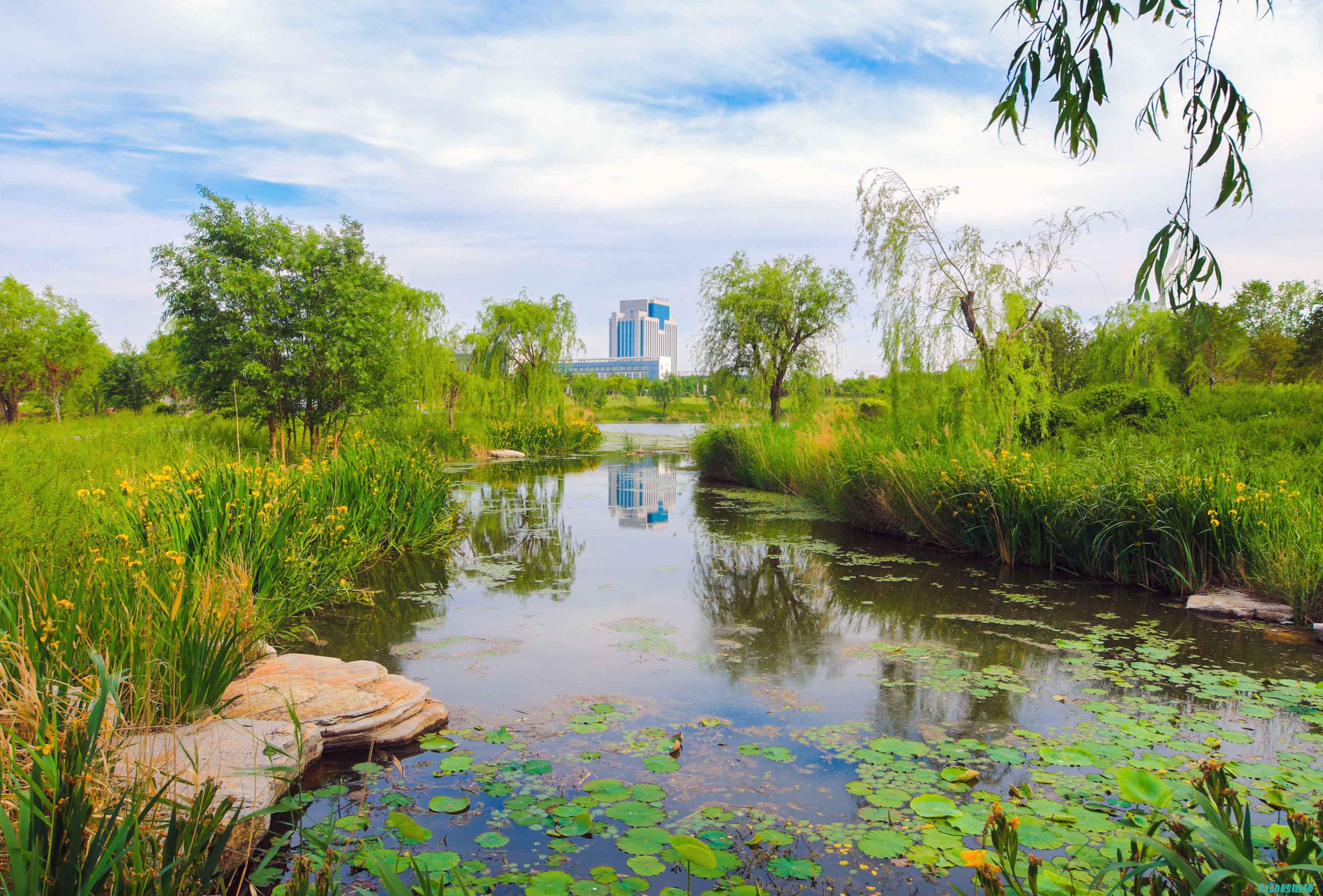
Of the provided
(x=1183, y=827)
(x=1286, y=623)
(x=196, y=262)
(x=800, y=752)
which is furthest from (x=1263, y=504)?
(x=196, y=262)

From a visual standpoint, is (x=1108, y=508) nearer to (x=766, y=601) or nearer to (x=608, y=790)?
(x=766, y=601)

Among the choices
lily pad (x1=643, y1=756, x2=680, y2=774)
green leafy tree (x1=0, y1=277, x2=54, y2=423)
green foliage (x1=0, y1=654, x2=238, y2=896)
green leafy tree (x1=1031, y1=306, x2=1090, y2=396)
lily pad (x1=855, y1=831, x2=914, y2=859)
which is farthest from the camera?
green leafy tree (x1=0, y1=277, x2=54, y2=423)

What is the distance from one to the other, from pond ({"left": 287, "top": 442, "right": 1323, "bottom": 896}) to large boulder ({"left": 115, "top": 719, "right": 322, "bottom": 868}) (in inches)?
8.2

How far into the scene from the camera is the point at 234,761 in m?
3.07

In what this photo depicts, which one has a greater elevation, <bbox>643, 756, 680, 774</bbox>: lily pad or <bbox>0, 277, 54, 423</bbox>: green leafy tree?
<bbox>0, 277, 54, 423</bbox>: green leafy tree

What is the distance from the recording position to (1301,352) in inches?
738

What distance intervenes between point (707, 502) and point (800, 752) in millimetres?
10066

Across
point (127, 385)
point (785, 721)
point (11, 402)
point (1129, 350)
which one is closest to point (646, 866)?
point (785, 721)

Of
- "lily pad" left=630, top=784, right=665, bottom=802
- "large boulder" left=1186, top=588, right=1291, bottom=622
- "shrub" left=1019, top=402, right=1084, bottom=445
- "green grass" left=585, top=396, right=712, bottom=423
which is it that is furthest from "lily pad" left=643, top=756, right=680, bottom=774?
"green grass" left=585, top=396, right=712, bottom=423

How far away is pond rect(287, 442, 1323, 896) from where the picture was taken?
276 cm

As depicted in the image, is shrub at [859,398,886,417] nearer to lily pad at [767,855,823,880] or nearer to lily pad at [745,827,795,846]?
lily pad at [745,827,795,846]

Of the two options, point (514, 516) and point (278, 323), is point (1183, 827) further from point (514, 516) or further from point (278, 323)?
point (278, 323)

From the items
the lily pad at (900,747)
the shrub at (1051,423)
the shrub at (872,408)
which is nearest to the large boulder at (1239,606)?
the lily pad at (900,747)

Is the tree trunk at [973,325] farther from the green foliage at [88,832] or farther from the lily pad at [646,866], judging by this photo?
the green foliage at [88,832]
